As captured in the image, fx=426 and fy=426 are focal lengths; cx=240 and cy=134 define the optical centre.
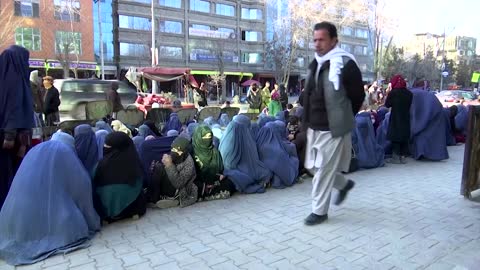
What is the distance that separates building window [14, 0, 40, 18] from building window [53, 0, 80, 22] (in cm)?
148

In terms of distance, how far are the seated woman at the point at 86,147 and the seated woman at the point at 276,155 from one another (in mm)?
2077

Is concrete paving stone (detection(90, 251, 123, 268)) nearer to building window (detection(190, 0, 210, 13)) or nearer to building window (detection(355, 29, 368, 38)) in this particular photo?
building window (detection(190, 0, 210, 13))

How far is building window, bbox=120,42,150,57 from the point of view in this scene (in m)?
40.8

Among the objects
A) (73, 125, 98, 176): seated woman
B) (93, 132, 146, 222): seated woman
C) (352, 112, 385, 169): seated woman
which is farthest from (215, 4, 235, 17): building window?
(93, 132, 146, 222): seated woman

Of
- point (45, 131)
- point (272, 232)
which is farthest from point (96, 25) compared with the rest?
point (272, 232)

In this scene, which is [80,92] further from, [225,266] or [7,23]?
[7,23]

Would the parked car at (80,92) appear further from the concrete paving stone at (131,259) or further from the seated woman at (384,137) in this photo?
the concrete paving stone at (131,259)

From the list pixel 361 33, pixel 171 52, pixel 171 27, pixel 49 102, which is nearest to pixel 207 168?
pixel 49 102

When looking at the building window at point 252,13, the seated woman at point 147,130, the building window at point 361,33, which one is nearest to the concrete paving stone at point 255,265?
the seated woman at point 147,130

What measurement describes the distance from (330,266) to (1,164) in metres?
2.97

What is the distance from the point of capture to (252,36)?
50688 millimetres

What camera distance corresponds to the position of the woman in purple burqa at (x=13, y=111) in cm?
365

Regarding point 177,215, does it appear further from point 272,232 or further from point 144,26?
point 144,26

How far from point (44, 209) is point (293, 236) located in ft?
6.84
